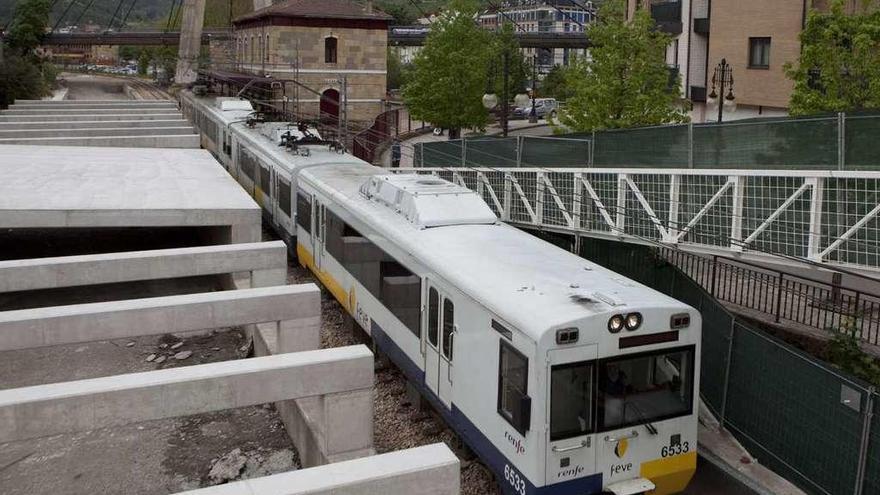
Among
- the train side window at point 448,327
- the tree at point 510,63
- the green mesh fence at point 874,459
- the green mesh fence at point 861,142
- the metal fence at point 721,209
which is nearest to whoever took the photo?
the green mesh fence at point 874,459

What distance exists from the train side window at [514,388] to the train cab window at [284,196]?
39.8 ft

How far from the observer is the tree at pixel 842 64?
19.1 meters

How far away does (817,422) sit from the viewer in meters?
10.2

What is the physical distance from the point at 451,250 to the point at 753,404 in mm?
4612

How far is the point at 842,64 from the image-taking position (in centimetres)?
1981

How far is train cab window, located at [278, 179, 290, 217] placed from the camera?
20284 mm

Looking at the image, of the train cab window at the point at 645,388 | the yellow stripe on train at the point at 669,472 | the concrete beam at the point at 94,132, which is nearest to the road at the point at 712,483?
the yellow stripe on train at the point at 669,472

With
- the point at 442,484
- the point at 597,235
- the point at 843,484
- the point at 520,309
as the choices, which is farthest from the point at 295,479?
the point at 597,235

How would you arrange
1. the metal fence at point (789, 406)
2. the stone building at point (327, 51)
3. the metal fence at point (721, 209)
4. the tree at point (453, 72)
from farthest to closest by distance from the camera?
the stone building at point (327, 51)
the tree at point (453, 72)
the metal fence at point (721, 209)
the metal fence at point (789, 406)

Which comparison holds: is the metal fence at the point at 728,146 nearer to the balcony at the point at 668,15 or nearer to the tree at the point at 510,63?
the balcony at the point at 668,15

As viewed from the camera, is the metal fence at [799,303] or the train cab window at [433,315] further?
the metal fence at [799,303]

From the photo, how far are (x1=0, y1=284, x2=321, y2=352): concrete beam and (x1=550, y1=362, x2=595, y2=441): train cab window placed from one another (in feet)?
20.2

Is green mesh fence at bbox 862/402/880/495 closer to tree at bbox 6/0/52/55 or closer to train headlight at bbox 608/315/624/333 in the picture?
train headlight at bbox 608/315/624/333

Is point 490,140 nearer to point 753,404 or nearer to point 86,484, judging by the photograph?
point 753,404
